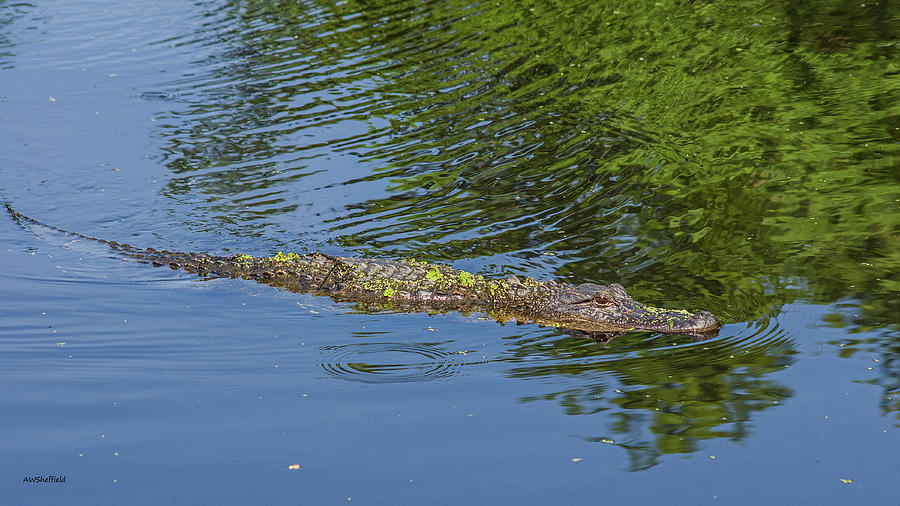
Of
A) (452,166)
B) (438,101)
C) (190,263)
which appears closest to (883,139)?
(452,166)

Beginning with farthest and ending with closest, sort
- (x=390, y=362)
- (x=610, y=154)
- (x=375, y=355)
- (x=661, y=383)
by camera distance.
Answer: (x=610, y=154) → (x=375, y=355) → (x=390, y=362) → (x=661, y=383)

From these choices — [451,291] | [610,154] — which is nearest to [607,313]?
[451,291]

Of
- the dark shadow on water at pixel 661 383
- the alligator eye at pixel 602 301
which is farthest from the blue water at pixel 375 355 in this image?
the alligator eye at pixel 602 301

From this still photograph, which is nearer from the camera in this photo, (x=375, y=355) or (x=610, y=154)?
(x=375, y=355)

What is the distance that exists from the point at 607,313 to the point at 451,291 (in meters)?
1.59

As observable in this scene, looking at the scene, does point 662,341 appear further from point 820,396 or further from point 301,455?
point 301,455

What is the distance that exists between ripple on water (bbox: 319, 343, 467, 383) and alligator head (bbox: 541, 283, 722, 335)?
1258 mm

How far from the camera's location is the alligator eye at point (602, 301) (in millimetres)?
8281

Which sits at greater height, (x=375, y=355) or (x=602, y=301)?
(x=602, y=301)

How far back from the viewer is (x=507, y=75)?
50.1 ft

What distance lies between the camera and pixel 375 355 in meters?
7.74

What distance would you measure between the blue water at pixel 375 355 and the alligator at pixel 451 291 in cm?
18

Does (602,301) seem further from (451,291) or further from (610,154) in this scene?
(610,154)

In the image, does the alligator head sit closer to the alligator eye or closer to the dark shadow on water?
the alligator eye
